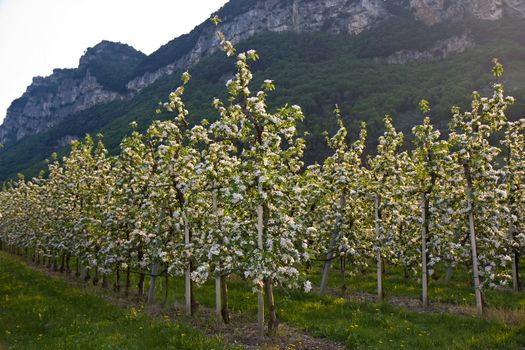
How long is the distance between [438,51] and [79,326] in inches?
8028

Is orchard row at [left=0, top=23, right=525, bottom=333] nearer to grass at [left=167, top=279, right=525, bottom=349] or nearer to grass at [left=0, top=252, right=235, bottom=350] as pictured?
grass at [left=167, top=279, right=525, bottom=349]

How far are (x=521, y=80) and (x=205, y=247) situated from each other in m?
159

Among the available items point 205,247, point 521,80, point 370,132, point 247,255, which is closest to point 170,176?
point 205,247

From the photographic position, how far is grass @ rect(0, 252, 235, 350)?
1296cm

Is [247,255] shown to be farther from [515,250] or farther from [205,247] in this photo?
[515,250]

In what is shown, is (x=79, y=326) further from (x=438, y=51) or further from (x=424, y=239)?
(x=438, y=51)

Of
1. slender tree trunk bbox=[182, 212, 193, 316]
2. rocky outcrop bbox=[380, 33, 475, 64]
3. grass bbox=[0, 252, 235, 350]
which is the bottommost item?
grass bbox=[0, 252, 235, 350]

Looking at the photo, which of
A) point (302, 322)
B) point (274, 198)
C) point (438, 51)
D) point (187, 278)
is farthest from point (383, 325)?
point (438, 51)

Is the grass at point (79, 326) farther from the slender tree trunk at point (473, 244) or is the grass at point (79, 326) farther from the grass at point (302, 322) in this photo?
the slender tree trunk at point (473, 244)

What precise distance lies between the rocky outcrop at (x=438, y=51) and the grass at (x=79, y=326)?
621 ft

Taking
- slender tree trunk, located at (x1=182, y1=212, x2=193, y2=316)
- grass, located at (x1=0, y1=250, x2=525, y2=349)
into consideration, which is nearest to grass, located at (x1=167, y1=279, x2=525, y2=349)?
grass, located at (x1=0, y1=250, x2=525, y2=349)

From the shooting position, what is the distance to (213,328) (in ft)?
50.6

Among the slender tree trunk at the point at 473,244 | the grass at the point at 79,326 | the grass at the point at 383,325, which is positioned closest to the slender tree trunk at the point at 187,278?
the grass at the point at 79,326

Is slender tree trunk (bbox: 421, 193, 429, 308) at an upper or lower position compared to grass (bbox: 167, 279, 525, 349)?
upper
